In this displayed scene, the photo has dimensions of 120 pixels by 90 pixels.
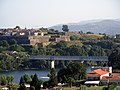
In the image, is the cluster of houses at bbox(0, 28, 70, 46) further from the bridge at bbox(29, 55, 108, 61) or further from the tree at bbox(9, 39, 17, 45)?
the bridge at bbox(29, 55, 108, 61)

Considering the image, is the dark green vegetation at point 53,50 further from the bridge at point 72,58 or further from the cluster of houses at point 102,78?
the cluster of houses at point 102,78

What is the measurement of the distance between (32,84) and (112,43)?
12.0m

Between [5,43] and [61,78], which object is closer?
[61,78]

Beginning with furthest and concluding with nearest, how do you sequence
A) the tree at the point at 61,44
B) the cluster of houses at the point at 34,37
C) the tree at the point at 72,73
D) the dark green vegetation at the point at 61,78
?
1. the cluster of houses at the point at 34,37
2. the tree at the point at 61,44
3. the tree at the point at 72,73
4. the dark green vegetation at the point at 61,78

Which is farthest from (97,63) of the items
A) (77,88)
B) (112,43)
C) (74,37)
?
(77,88)

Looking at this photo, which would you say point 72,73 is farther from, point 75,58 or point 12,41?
point 12,41

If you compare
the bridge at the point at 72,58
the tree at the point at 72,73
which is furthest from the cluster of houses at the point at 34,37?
the tree at the point at 72,73

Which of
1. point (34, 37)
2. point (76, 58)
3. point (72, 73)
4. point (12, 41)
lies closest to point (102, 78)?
point (72, 73)

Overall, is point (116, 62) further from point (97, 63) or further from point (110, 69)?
point (97, 63)

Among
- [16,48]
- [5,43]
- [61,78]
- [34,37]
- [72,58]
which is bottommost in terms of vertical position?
[72,58]

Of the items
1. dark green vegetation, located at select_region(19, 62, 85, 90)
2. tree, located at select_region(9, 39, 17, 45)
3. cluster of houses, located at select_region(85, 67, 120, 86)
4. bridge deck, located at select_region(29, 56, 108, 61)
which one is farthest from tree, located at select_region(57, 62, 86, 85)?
tree, located at select_region(9, 39, 17, 45)

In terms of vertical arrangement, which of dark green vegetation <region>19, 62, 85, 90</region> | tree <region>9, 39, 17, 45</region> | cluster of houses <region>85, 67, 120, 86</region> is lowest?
tree <region>9, 39, 17, 45</region>

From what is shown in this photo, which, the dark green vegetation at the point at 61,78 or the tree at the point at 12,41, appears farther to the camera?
the tree at the point at 12,41

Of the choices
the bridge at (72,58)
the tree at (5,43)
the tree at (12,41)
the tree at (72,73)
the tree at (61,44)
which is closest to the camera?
the tree at (72,73)
